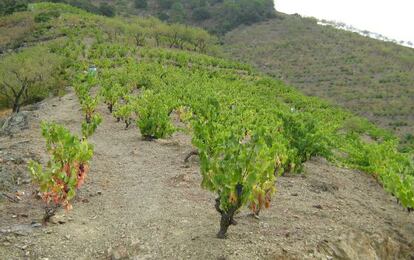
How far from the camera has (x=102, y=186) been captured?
1009 centimetres

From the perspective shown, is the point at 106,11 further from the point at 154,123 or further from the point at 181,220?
the point at 181,220

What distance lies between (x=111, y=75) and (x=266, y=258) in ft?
71.1

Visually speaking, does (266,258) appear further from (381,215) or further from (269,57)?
(269,57)

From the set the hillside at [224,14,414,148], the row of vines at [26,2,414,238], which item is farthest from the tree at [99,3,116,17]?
the row of vines at [26,2,414,238]

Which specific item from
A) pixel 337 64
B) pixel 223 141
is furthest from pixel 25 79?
pixel 337 64

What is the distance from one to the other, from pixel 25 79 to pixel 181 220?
58.2ft

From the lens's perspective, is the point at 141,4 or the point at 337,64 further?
the point at 141,4

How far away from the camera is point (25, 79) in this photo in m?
23.3

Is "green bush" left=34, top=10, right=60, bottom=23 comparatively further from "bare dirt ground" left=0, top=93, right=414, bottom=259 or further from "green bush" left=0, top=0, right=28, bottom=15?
"bare dirt ground" left=0, top=93, right=414, bottom=259

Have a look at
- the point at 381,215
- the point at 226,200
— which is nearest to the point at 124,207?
the point at 226,200

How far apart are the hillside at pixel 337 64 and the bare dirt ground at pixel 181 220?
27031mm

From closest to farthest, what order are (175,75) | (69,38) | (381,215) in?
(381,215) → (175,75) → (69,38)

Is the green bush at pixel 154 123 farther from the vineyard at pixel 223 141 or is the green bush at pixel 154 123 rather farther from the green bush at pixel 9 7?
the green bush at pixel 9 7

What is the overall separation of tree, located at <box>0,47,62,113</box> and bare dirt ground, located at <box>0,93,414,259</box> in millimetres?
11586
